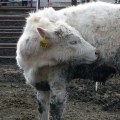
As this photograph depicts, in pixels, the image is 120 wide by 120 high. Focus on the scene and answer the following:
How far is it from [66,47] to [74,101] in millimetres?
2449

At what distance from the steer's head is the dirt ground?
150 centimetres

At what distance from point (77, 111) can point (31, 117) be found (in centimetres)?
84

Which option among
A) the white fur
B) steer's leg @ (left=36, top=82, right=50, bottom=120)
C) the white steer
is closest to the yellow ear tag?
the white steer

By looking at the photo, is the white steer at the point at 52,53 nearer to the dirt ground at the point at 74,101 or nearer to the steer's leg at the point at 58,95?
the steer's leg at the point at 58,95

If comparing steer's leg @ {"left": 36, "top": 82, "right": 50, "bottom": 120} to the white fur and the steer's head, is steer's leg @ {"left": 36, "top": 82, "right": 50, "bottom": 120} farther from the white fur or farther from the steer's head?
the white fur

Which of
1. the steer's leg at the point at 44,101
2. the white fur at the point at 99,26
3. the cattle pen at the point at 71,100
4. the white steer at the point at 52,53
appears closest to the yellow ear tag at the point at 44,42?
the white steer at the point at 52,53

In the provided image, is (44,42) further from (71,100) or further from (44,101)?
(71,100)

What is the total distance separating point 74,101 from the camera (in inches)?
331

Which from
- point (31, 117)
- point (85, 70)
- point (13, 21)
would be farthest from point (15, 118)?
point (13, 21)

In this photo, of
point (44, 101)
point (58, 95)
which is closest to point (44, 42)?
point (58, 95)

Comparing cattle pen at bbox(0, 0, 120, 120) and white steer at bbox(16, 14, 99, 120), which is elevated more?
white steer at bbox(16, 14, 99, 120)

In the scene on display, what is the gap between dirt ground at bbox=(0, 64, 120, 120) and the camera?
7508 mm

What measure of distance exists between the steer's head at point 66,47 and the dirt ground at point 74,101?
150cm

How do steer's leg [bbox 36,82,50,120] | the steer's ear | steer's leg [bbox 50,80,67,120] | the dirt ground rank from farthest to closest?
the dirt ground
steer's leg [bbox 36,82,50,120]
steer's leg [bbox 50,80,67,120]
the steer's ear
